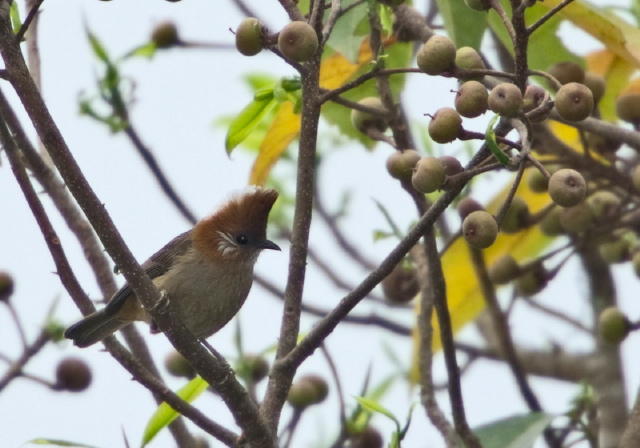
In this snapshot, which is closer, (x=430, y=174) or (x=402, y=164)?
(x=430, y=174)

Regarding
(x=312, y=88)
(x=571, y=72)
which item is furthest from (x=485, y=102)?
(x=571, y=72)

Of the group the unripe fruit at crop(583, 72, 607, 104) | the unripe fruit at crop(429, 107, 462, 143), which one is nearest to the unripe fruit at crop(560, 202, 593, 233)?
the unripe fruit at crop(583, 72, 607, 104)

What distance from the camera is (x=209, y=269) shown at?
4.70m

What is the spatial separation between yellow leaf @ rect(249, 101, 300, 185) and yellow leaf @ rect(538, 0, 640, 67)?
3.38 feet

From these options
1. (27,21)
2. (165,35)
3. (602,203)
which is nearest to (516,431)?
(602,203)

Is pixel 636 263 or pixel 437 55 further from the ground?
pixel 636 263

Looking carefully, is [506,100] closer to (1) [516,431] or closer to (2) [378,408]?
(2) [378,408]

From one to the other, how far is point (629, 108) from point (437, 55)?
4.34 feet

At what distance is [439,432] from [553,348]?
207cm

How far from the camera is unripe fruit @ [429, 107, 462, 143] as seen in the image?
2391mm

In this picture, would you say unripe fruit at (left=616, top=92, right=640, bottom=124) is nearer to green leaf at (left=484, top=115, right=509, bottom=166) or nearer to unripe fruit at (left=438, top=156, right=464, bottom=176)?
unripe fruit at (left=438, top=156, right=464, bottom=176)

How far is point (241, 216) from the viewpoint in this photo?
4.78 meters

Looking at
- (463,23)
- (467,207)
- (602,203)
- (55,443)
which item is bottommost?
(55,443)

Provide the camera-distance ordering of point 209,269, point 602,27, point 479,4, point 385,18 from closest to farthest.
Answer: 1. point 479,4
2. point 385,18
3. point 602,27
4. point 209,269
